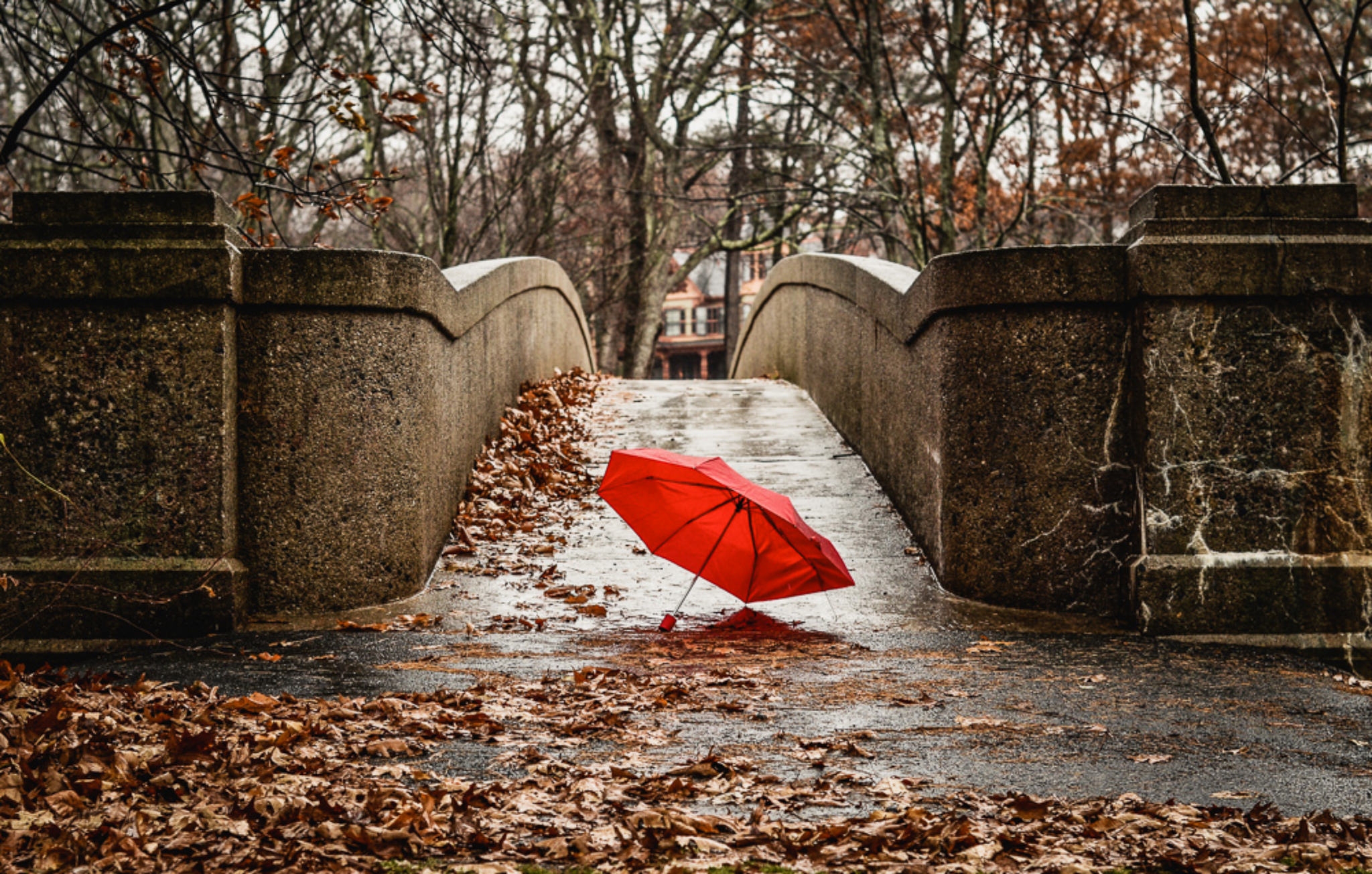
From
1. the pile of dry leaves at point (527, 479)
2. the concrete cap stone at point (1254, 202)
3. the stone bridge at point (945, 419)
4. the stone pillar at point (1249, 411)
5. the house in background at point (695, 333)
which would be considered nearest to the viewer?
the stone bridge at point (945, 419)

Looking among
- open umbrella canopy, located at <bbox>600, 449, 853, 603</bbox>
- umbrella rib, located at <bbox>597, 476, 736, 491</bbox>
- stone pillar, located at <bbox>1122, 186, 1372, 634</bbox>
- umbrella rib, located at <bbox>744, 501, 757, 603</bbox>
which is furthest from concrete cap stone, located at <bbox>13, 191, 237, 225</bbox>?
stone pillar, located at <bbox>1122, 186, 1372, 634</bbox>

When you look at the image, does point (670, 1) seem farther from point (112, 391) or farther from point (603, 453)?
point (112, 391)

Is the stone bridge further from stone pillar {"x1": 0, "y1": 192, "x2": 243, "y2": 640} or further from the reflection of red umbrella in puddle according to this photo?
the reflection of red umbrella in puddle

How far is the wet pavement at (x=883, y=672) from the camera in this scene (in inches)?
131

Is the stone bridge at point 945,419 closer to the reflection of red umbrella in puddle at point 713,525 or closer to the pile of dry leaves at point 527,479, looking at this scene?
the pile of dry leaves at point 527,479

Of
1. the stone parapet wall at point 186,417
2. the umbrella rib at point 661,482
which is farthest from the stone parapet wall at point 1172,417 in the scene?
the stone parapet wall at point 186,417

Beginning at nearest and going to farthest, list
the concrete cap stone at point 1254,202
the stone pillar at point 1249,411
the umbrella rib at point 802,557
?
the umbrella rib at point 802,557
the stone pillar at point 1249,411
the concrete cap stone at point 1254,202

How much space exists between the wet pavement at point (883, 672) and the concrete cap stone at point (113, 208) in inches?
77.0

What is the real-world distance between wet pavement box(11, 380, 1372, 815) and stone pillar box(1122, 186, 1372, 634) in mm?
384

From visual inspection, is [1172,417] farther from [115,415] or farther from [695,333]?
[695,333]

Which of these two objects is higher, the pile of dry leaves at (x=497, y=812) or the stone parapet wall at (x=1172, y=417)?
the stone parapet wall at (x=1172, y=417)

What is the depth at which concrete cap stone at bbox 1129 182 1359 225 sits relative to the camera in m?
5.37

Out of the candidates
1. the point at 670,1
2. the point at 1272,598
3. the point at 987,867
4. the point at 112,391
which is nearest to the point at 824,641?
the point at 1272,598

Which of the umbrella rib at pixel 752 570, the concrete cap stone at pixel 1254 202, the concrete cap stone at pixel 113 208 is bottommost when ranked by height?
the umbrella rib at pixel 752 570
